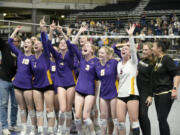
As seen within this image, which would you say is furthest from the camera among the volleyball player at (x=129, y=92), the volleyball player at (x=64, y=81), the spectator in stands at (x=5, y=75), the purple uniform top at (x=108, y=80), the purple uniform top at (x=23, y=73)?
the spectator in stands at (x=5, y=75)

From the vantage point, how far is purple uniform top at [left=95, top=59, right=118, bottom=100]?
5.30 meters

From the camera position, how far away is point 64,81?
5902 millimetres

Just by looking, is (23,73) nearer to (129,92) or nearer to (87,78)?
(87,78)

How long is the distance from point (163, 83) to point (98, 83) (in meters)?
1.23

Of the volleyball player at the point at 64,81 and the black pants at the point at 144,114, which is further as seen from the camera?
the volleyball player at the point at 64,81

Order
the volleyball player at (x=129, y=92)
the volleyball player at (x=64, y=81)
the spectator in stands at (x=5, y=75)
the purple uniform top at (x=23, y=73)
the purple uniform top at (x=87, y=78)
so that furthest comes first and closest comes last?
the spectator in stands at (x=5, y=75) → the purple uniform top at (x=23, y=73) → the volleyball player at (x=64, y=81) → the purple uniform top at (x=87, y=78) → the volleyball player at (x=129, y=92)

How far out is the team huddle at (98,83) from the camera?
5.04m

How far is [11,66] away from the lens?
254 inches

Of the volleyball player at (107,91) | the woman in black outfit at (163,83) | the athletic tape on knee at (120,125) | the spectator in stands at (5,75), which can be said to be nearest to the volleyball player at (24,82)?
the spectator in stands at (5,75)

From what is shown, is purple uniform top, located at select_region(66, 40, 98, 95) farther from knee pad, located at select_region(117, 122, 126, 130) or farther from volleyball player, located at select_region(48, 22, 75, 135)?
knee pad, located at select_region(117, 122, 126, 130)

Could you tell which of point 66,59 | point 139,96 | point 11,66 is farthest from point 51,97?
point 139,96

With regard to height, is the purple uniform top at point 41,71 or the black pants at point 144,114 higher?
the purple uniform top at point 41,71

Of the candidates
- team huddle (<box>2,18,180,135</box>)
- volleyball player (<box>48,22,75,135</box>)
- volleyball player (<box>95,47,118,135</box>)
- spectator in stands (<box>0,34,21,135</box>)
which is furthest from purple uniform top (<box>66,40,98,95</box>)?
spectator in stands (<box>0,34,21,135</box>)

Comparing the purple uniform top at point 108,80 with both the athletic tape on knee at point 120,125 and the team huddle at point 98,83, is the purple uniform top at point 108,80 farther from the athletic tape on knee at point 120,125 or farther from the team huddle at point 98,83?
the athletic tape on knee at point 120,125
